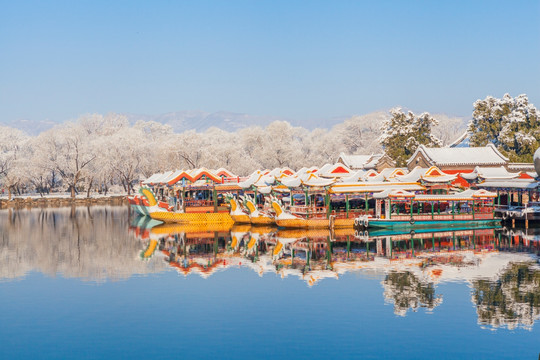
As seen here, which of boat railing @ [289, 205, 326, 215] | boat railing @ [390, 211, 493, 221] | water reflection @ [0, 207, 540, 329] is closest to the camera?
water reflection @ [0, 207, 540, 329]

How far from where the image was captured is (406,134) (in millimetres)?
71625

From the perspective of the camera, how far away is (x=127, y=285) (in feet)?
83.5

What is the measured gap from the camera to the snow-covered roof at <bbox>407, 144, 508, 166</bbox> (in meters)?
58.1

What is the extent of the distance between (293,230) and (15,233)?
18.2m

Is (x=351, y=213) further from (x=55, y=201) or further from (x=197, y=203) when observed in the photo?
(x=55, y=201)

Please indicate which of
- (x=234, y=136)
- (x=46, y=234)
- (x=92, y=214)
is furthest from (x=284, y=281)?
(x=234, y=136)

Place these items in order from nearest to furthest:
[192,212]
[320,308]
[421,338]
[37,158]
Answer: [421,338], [320,308], [192,212], [37,158]

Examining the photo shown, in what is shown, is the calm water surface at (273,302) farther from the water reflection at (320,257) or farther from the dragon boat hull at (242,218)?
the dragon boat hull at (242,218)

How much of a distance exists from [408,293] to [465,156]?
39.0 meters

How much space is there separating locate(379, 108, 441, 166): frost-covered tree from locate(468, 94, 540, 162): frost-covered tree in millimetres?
4548

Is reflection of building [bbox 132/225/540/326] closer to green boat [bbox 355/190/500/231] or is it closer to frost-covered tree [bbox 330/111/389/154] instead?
green boat [bbox 355/190/500/231]

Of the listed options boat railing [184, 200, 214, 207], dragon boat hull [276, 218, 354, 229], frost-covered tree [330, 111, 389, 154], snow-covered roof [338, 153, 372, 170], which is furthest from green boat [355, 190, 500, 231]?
frost-covered tree [330, 111, 389, 154]

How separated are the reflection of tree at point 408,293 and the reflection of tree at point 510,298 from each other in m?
1.42

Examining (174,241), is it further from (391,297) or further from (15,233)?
(391,297)
